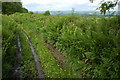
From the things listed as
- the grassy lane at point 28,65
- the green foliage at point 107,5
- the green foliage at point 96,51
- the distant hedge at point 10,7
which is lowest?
the grassy lane at point 28,65

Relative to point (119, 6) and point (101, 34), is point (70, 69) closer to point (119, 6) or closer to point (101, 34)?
point (101, 34)

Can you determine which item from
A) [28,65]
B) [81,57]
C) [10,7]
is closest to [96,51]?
[81,57]

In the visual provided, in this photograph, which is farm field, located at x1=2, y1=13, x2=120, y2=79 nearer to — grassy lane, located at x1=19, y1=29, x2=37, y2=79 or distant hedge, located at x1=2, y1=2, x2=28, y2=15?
grassy lane, located at x1=19, y1=29, x2=37, y2=79

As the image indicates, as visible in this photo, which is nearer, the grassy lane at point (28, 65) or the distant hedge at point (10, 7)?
the grassy lane at point (28, 65)

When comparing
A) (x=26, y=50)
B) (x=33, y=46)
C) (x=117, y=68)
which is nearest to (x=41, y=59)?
(x=26, y=50)

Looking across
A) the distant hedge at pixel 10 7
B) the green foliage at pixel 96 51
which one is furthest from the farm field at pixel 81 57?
the distant hedge at pixel 10 7

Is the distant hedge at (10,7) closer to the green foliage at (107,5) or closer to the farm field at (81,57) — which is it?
the farm field at (81,57)

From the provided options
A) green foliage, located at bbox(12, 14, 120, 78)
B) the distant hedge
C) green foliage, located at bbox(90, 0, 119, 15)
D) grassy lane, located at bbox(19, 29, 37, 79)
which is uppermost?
the distant hedge

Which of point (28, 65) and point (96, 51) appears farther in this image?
point (28, 65)

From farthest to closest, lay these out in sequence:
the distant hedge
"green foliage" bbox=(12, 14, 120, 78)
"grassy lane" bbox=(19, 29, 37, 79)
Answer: the distant hedge
"grassy lane" bbox=(19, 29, 37, 79)
"green foliage" bbox=(12, 14, 120, 78)

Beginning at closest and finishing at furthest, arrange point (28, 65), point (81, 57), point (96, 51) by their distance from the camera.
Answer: point (96, 51)
point (81, 57)
point (28, 65)

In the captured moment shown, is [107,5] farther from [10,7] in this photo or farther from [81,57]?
[10,7]

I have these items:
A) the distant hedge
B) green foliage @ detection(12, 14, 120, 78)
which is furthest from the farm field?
the distant hedge

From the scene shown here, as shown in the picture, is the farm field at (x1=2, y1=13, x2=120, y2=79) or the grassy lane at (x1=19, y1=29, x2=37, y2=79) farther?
the grassy lane at (x1=19, y1=29, x2=37, y2=79)
